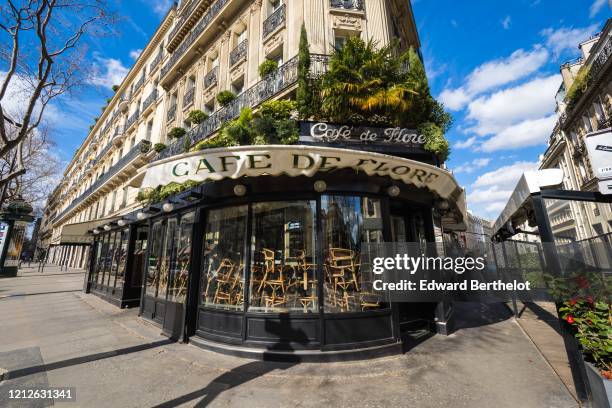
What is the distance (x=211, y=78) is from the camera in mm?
14281

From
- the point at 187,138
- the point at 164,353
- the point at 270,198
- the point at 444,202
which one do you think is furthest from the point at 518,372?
the point at 187,138

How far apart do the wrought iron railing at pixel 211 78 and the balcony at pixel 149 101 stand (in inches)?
301

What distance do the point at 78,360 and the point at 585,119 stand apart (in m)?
35.6

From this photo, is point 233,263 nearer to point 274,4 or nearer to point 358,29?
point 358,29

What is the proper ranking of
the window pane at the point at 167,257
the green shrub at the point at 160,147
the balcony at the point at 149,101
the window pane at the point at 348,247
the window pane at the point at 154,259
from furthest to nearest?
the balcony at the point at 149,101 < the green shrub at the point at 160,147 < the window pane at the point at 154,259 < the window pane at the point at 167,257 < the window pane at the point at 348,247

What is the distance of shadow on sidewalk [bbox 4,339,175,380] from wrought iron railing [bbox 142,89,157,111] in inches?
754

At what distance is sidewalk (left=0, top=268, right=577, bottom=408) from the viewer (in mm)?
3509

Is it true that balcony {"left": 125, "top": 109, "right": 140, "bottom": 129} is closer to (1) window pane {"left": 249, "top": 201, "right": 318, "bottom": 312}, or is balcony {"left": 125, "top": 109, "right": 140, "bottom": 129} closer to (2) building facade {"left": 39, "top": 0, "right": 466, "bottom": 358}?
(2) building facade {"left": 39, "top": 0, "right": 466, "bottom": 358}

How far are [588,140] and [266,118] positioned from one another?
5680mm

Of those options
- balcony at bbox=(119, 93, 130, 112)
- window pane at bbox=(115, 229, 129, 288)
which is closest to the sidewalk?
window pane at bbox=(115, 229, 129, 288)

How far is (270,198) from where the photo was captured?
562 cm

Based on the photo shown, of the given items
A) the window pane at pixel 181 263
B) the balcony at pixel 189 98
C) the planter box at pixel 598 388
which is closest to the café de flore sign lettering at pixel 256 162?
Answer: the window pane at pixel 181 263

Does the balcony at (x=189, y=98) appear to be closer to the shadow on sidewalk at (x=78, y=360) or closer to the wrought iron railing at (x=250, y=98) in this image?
the wrought iron railing at (x=250, y=98)

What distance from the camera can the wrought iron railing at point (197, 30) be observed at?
571 inches
